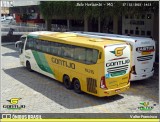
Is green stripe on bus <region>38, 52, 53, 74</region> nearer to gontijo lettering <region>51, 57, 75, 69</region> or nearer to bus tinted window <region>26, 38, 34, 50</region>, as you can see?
gontijo lettering <region>51, 57, 75, 69</region>

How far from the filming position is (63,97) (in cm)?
1259

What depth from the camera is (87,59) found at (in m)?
12.1

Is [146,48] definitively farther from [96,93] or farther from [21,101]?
[21,101]

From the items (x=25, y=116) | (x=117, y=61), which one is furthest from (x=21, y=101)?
(x=117, y=61)

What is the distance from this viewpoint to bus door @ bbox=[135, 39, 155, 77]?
43.8ft

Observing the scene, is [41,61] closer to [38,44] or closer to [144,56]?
[38,44]

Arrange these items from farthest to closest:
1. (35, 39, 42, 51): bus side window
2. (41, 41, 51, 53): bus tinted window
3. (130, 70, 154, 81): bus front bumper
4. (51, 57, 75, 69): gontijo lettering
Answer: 1. (35, 39, 42, 51): bus side window
2. (41, 41, 51, 53): bus tinted window
3. (130, 70, 154, 81): bus front bumper
4. (51, 57, 75, 69): gontijo lettering

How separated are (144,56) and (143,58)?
115mm

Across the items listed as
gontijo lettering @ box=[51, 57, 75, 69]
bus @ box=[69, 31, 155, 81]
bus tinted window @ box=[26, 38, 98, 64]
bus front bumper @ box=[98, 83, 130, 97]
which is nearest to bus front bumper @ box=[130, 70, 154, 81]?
bus @ box=[69, 31, 155, 81]

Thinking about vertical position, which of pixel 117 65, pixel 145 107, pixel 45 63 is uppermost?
pixel 117 65

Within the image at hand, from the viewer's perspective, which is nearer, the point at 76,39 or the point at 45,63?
the point at 76,39

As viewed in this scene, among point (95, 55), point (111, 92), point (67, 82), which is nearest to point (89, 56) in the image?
point (95, 55)

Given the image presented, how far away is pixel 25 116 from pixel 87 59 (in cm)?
374

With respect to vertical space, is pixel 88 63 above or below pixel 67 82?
above
